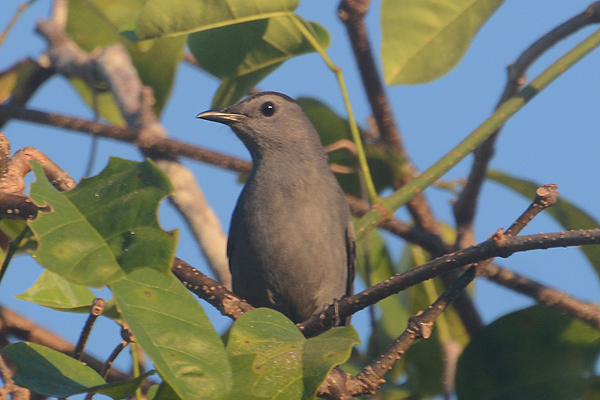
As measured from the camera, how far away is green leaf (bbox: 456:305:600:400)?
3.34 m

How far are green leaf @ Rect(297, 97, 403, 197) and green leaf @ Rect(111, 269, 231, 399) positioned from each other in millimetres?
2894

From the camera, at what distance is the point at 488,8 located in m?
4.00

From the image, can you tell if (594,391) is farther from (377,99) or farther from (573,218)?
(377,99)

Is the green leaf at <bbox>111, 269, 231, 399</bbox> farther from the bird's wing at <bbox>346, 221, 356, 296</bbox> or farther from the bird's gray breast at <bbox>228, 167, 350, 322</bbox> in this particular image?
the bird's wing at <bbox>346, 221, 356, 296</bbox>

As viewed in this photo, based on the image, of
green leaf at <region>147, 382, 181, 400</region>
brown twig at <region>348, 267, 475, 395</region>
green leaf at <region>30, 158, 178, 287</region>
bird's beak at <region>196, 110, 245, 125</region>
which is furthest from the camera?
bird's beak at <region>196, 110, 245, 125</region>

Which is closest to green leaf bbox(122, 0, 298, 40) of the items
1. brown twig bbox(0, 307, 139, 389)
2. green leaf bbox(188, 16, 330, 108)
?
green leaf bbox(188, 16, 330, 108)

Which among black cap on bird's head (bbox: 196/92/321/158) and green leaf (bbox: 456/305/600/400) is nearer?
green leaf (bbox: 456/305/600/400)

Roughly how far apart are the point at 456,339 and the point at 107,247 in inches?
116

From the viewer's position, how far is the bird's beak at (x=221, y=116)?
17.3 feet

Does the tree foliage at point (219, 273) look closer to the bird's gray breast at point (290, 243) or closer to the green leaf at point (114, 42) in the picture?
the green leaf at point (114, 42)

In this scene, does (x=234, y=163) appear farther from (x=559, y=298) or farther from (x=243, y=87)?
(x=559, y=298)

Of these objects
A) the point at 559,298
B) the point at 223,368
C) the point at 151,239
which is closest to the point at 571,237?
the point at 223,368

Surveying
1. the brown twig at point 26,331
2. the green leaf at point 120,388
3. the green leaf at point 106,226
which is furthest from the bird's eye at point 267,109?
the green leaf at point 120,388

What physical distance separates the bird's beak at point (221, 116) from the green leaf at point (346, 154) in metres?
0.57
